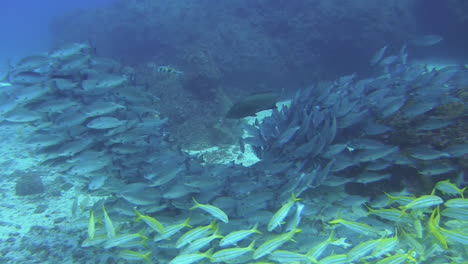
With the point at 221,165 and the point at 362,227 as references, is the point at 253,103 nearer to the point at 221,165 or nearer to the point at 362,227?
the point at 221,165

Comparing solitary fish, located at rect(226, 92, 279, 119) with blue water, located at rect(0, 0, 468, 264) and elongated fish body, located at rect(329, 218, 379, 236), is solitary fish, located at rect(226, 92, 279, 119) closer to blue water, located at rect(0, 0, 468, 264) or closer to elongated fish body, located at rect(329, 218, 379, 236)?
blue water, located at rect(0, 0, 468, 264)

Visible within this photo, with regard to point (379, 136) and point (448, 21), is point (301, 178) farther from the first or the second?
point (448, 21)

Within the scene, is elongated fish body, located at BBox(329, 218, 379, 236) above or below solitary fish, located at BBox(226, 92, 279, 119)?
below

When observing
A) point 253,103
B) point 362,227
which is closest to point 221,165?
point 253,103

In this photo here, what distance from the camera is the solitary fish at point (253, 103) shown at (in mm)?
4301

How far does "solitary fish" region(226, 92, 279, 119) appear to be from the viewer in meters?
4.30

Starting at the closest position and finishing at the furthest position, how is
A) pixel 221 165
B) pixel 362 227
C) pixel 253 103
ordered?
pixel 362 227
pixel 253 103
pixel 221 165

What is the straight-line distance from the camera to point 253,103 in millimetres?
4340

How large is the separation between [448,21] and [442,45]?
1.27 meters

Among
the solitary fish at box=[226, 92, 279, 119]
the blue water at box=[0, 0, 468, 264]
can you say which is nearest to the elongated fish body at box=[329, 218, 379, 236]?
the blue water at box=[0, 0, 468, 264]

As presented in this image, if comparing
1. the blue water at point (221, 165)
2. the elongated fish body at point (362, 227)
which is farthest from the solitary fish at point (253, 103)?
the elongated fish body at point (362, 227)

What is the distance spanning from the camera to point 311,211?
3.79m

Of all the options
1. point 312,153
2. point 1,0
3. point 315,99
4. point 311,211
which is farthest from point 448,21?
point 1,0

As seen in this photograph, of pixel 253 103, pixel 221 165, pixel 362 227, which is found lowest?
pixel 362 227
